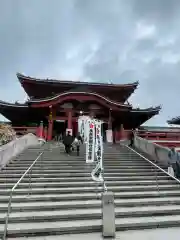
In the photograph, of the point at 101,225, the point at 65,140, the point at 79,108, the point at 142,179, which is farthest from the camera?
the point at 79,108

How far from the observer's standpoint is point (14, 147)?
12945 millimetres

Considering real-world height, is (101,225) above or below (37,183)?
below

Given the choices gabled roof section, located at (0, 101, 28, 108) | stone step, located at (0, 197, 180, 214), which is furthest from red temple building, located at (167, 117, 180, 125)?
stone step, located at (0, 197, 180, 214)

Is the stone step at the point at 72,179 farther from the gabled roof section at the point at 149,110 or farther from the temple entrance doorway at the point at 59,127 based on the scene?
the temple entrance doorway at the point at 59,127

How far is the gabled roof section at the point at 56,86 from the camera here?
24.8 metres

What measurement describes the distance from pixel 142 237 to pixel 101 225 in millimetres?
1085

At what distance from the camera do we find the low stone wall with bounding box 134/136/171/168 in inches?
473

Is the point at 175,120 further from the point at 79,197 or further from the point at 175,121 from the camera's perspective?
the point at 79,197

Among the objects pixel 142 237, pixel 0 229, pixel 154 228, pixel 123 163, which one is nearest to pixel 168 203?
pixel 154 228

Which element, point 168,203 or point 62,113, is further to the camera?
point 62,113

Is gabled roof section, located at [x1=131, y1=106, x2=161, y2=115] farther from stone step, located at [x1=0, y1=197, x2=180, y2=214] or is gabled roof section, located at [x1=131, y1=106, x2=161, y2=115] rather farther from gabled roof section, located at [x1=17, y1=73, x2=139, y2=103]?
stone step, located at [x1=0, y1=197, x2=180, y2=214]

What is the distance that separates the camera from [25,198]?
775 cm

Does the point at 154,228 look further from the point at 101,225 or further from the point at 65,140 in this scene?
the point at 65,140

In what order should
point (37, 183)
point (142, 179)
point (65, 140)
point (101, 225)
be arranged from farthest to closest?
point (65, 140), point (142, 179), point (37, 183), point (101, 225)
